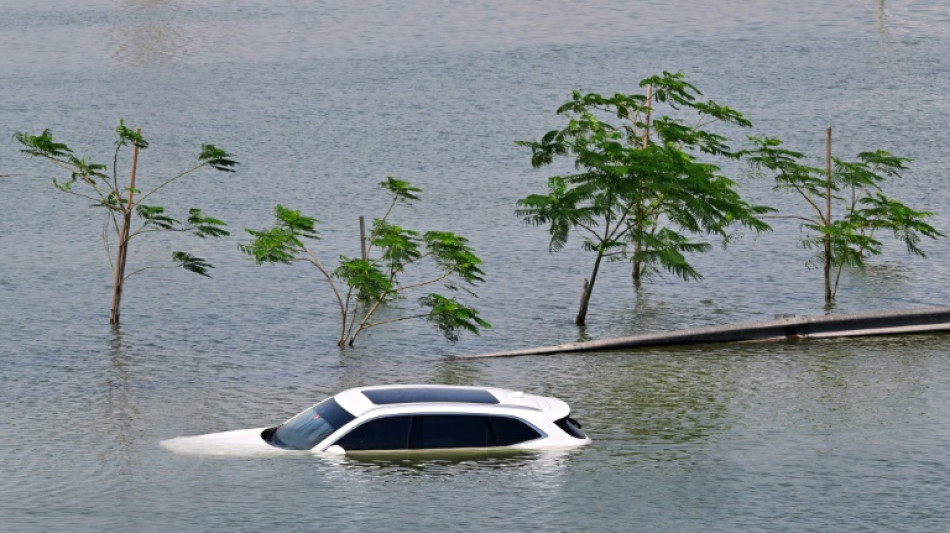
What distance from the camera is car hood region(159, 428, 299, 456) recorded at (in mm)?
20453

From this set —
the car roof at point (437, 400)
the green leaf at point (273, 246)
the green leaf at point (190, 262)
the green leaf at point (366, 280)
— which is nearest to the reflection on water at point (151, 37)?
the green leaf at point (190, 262)

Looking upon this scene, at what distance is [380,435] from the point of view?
20.0 metres

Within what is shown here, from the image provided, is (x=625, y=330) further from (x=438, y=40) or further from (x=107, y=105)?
(x=438, y=40)

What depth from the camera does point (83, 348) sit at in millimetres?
29078

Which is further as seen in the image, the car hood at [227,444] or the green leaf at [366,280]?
the green leaf at [366,280]

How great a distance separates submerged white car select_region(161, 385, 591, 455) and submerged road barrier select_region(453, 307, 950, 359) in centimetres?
727

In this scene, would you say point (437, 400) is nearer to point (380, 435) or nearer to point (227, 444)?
point (380, 435)

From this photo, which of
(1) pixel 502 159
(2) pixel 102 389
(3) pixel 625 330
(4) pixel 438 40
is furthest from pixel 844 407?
(4) pixel 438 40

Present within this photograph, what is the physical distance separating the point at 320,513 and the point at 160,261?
19092mm

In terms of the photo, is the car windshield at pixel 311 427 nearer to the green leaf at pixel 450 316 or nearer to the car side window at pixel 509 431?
the car side window at pixel 509 431

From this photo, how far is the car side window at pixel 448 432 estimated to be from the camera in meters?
19.9

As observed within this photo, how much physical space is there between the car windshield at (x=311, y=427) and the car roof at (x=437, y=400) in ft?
0.44

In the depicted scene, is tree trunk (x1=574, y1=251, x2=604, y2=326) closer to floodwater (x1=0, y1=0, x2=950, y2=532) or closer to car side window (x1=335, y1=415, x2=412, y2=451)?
floodwater (x1=0, y1=0, x2=950, y2=532)

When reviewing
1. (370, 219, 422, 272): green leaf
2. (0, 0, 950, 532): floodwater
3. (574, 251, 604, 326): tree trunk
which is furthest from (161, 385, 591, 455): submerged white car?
(574, 251, 604, 326): tree trunk
